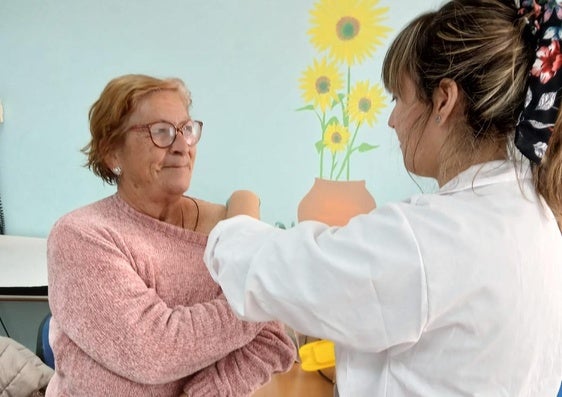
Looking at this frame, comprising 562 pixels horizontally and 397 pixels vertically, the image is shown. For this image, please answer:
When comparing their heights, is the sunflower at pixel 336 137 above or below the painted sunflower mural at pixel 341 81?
below

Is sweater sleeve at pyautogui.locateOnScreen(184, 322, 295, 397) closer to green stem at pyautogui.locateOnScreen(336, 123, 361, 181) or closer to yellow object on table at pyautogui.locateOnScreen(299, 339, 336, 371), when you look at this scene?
yellow object on table at pyautogui.locateOnScreen(299, 339, 336, 371)

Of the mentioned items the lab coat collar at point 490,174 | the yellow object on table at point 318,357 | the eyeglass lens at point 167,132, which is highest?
the lab coat collar at point 490,174

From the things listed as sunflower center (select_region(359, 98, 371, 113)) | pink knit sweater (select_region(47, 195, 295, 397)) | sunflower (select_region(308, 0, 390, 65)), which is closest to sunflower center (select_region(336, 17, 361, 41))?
sunflower (select_region(308, 0, 390, 65))

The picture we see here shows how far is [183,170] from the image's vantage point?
1109 mm

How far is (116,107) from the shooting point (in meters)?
1.05

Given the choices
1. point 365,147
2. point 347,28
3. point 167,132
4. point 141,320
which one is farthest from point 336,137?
point 141,320

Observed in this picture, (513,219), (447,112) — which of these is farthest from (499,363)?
(447,112)

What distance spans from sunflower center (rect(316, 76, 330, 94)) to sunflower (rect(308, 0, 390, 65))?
94 millimetres

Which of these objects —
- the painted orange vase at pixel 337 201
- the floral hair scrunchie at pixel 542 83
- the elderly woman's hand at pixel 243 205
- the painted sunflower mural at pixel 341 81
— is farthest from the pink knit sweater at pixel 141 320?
the painted sunflower mural at pixel 341 81

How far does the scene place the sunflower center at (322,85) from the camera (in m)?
1.84

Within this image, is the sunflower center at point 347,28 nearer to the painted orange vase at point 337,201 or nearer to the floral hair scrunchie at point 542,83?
the painted orange vase at point 337,201

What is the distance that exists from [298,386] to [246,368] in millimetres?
432

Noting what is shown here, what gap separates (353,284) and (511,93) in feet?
1.12

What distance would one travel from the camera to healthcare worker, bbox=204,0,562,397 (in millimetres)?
576
